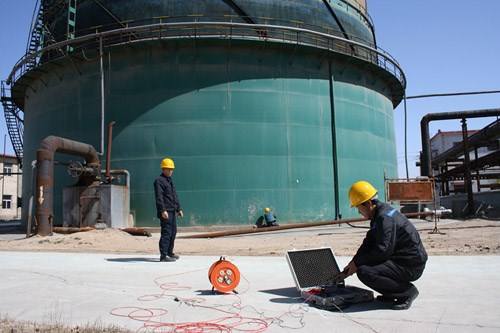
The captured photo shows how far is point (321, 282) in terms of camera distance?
5.24 meters

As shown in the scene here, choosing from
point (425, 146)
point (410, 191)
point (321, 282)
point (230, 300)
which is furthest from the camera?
point (425, 146)

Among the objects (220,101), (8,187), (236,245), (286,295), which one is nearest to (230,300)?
(286,295)

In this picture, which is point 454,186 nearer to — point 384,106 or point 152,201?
point 384,106

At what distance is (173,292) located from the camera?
18.2ft

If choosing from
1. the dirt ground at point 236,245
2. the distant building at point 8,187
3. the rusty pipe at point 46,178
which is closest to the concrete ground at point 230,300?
the dirt ground at point 236,245

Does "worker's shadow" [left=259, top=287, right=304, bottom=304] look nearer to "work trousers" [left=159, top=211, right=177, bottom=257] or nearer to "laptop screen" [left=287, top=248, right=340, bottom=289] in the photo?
"laptop screen" [left=287, top=248, right=340, bottom=289]

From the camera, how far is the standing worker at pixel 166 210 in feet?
27.5

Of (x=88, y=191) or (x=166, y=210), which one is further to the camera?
(x=88, y=191)

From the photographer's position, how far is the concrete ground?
4.05 m

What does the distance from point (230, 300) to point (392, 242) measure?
185 centimetres

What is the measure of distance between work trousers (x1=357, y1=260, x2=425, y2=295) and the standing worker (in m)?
4.64

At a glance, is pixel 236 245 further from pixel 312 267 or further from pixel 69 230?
pixel 312 267

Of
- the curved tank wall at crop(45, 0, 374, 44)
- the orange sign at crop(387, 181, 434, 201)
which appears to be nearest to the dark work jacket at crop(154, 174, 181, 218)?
the orange sign at crop(387, 181, 434, 201)

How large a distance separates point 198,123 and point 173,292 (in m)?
13.7
